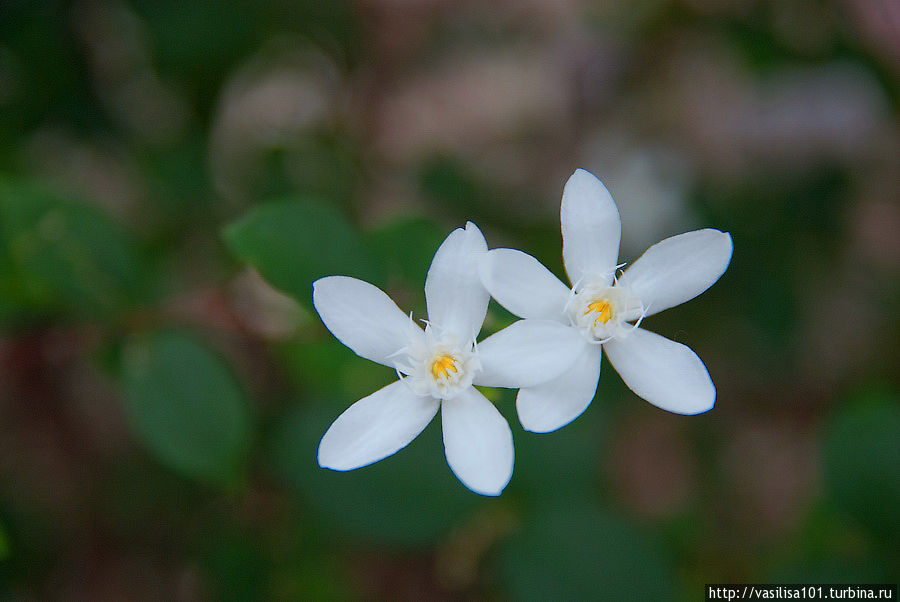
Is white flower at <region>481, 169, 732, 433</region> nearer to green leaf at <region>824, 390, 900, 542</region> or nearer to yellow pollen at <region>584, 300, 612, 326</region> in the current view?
yellow pollen at <region>584, 300, 612, 326</region>

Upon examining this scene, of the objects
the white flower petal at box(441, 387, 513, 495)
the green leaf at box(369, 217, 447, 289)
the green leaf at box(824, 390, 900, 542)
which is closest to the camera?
the white flower petal at box(441, 387, 513, 495)

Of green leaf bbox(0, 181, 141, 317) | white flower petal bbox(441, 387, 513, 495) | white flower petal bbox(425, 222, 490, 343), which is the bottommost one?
white flower petal bbox(441, 387, 513, 495)

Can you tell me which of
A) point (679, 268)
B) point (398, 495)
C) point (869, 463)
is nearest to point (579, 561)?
point (398, 495)

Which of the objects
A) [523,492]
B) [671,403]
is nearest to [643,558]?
[523,492]

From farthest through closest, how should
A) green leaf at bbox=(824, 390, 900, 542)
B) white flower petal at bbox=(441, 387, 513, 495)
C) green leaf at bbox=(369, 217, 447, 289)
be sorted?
green leaf at bbox=(824, 390, 900, 542), green leaf at bbox=(369, 217, 447, 289), white flower petal at bbox=(441, 387, 513, 495)

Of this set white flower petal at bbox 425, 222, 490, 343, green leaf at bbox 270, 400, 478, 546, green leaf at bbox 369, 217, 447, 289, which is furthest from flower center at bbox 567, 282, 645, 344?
green leaf at bbox 270, 400, 478, 546

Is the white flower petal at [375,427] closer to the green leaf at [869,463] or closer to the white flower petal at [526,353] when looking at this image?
the white flower petal at [526,353]
